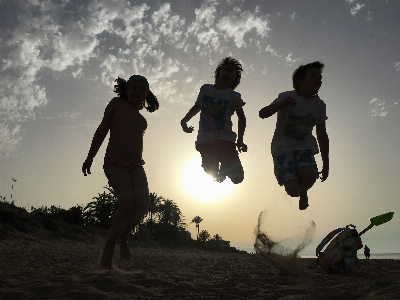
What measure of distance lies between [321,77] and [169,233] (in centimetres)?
5134

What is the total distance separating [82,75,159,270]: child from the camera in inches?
166

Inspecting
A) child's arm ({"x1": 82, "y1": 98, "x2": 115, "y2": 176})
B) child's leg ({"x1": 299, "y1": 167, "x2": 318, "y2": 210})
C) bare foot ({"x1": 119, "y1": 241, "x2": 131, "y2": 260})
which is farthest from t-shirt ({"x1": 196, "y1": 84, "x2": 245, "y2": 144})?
bare foot ({"x1": 119, "y1": 241, "x2": 131, "y2": 260})

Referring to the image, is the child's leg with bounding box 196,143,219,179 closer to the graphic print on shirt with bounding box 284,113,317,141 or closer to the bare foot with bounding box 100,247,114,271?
the graphic print on shirt with bounding box 284,113,317,141

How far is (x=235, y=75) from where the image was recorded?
568cm

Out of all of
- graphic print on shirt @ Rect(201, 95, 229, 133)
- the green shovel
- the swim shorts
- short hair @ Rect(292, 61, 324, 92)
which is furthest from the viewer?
graphic print on shirt @ Rect(201, 95, 229, 133)

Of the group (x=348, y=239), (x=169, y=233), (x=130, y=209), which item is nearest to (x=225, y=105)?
(x=130, y=209)

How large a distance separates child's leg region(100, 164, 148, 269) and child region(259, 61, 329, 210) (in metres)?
1.99

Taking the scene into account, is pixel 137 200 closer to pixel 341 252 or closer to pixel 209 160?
pixel 209 160

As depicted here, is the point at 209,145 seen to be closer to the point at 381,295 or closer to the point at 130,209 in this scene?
the point at 130,209

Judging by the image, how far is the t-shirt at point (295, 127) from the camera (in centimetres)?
493

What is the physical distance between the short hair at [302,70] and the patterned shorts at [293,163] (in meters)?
1.08

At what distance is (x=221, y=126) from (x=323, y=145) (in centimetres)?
161

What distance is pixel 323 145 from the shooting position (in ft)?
17.9

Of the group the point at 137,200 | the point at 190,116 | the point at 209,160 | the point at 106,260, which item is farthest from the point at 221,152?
the point at 106,260
